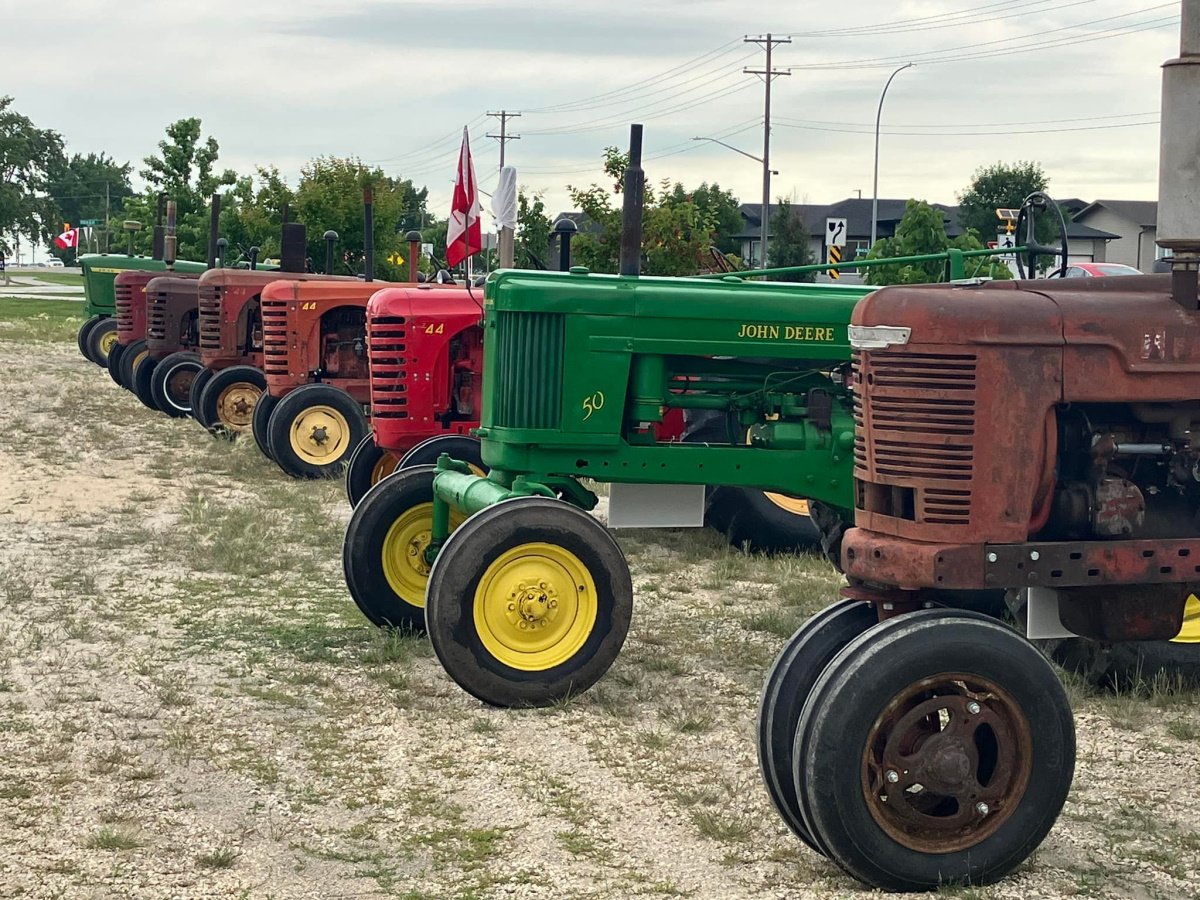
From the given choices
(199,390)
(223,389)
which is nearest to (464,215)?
(223,389)

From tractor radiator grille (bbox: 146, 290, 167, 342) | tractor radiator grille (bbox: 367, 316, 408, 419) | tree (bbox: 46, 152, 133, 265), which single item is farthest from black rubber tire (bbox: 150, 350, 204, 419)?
tree (bbox: 46, 152, 133, 265)

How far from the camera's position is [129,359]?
20.7 meters

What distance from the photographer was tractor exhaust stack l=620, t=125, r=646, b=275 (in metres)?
7.01

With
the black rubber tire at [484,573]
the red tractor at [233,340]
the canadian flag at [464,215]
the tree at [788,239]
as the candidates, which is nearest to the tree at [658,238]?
the red tractor at [233,340]

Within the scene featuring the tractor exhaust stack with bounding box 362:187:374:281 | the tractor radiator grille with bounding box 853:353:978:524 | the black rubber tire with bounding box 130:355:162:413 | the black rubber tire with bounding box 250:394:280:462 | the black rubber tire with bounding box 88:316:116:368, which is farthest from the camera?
the black rubber tire with bounding box 88:316:116:368

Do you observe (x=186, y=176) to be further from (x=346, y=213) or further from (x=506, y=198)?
(x=506, y=198)

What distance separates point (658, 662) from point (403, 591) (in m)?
1.29

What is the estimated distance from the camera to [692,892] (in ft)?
14.5

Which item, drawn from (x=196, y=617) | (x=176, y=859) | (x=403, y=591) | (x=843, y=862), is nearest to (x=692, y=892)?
(x=843, y=862)

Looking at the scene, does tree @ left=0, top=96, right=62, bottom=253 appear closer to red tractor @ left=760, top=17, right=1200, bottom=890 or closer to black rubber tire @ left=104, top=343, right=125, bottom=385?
black rubber tire @ left=104, top=343, right=125, bottom=385

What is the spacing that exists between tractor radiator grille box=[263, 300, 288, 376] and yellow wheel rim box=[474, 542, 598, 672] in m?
8.28

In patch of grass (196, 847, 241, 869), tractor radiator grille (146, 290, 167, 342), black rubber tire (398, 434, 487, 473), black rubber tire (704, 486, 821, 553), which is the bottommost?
patch of grass (196, 847, 241, 869)

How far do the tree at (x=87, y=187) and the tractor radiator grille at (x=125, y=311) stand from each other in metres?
95.6

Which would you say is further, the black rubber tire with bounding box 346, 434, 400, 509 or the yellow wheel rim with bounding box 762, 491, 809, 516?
the black rubber tire with bounding box 346, 434, 400, 509
